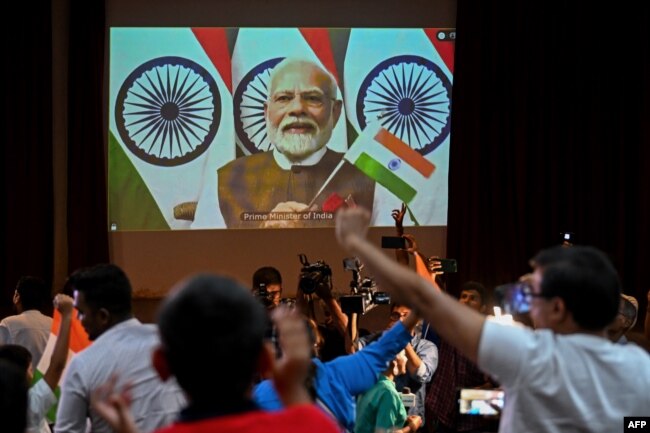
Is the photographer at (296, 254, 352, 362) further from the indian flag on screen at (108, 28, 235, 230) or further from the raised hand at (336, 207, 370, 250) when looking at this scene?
the raised hand at (336, 207, 370, 250)

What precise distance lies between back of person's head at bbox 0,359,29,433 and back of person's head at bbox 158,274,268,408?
0.32 meters

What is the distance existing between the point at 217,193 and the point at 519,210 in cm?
225

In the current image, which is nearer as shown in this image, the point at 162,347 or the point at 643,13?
the point at 162,347

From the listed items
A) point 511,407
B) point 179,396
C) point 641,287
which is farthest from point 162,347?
point 641,287

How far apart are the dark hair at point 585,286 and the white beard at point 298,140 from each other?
17.1 feet

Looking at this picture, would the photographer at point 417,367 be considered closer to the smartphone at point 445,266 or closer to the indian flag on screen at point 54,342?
the smartphone at point 445,266

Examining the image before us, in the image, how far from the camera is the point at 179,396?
240 centimetres

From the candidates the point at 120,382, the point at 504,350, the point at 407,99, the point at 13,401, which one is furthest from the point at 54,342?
the point at 407,99

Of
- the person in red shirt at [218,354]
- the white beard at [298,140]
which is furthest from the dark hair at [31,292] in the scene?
the person in red shirt at [218,354]

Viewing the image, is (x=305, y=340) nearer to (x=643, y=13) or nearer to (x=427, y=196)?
(x=427, y=196)

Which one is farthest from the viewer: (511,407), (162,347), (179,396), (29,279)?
(29,279)

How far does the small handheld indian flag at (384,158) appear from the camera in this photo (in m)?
6.97

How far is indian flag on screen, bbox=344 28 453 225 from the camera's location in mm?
6969

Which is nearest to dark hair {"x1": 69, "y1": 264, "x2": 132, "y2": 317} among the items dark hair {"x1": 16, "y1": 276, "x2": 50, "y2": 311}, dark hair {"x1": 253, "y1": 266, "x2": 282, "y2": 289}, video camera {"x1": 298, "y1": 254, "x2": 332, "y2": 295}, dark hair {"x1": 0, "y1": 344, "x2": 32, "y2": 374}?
dark hair {"x1": 0, "y1": 344, "x2": 32, "y2": 374}
